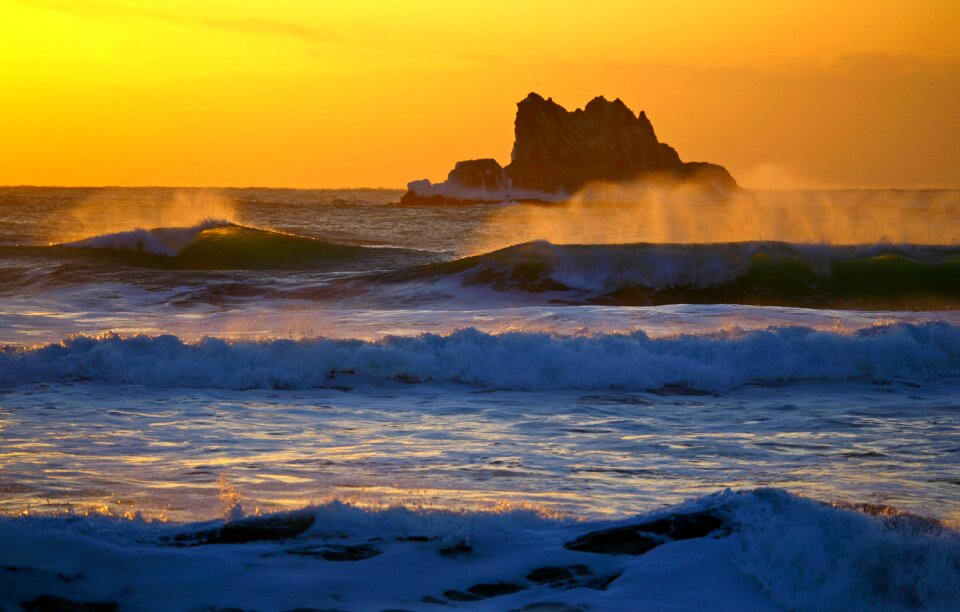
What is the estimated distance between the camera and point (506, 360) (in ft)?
33.9

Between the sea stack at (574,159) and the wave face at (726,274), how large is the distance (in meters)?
81.3

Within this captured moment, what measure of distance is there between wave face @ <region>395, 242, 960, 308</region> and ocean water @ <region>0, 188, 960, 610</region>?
88cm

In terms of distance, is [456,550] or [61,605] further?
[456,550]

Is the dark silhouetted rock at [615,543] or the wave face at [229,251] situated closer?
the dark silhouetted rock at [615,543]

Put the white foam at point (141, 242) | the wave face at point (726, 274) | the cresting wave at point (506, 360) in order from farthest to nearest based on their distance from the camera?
the white foam at point (141, 242), the wave face at point (726, 274), the cresting wave at point (506, 360)

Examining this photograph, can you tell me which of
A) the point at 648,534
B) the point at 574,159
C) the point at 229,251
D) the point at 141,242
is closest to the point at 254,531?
the point at 648,534

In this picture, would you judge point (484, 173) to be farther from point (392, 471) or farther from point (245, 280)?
point (392, 471)

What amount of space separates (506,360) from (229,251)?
63.3 feet

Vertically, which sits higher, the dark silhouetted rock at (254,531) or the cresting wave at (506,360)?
the cresting wave at (506,360)

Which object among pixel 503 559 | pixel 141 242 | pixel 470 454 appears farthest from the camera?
pixel 141 242

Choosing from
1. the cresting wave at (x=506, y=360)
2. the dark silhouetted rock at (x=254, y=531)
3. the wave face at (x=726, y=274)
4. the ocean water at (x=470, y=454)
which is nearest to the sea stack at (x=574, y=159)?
the wave face at (x=726, y=274)

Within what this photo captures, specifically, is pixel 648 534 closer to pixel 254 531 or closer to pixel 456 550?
pixel 456 550

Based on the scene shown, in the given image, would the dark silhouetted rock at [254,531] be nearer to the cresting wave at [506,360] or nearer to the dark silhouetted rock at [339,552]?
the dark silhouetted rock at [339,552]

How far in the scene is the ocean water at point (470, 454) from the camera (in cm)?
414
